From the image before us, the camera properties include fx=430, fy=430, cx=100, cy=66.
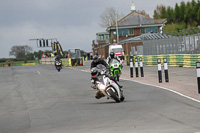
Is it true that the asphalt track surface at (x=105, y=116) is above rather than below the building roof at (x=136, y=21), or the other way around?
below

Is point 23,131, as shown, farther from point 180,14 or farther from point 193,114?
point 180,14

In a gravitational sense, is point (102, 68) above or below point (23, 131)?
above

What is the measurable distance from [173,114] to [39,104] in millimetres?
4986

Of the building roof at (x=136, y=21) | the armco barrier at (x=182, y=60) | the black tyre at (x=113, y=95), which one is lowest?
the black tyre at (x=113, y=95)

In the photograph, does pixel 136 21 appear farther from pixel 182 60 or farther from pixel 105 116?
pixel 105 116

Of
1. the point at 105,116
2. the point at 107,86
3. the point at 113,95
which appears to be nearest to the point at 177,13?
the point at 107,86

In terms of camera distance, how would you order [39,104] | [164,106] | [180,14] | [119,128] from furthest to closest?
[180,14], [39,104], [164,106], [119,128]

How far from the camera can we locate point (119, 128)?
7.50 metres

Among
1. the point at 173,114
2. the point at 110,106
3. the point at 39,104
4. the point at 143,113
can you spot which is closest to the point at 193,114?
the point at 173,114

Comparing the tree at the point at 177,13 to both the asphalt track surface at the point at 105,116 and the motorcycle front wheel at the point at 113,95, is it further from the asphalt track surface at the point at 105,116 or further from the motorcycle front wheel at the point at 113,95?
the motorcycle front wheel at the point at 113,95

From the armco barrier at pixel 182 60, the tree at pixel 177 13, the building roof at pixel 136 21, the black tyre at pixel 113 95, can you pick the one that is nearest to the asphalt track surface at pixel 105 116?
the black tyre at pixel 113 95

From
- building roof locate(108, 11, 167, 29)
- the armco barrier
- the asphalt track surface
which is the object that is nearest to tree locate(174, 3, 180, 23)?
building roof locate(108, 11, 167, 29)

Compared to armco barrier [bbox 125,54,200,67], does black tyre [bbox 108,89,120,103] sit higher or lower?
lower

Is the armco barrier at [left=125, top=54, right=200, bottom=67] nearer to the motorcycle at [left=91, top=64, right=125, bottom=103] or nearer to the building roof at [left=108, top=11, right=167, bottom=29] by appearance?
the motorcycle at [left=91, top=64, right=125, bottom=103]
